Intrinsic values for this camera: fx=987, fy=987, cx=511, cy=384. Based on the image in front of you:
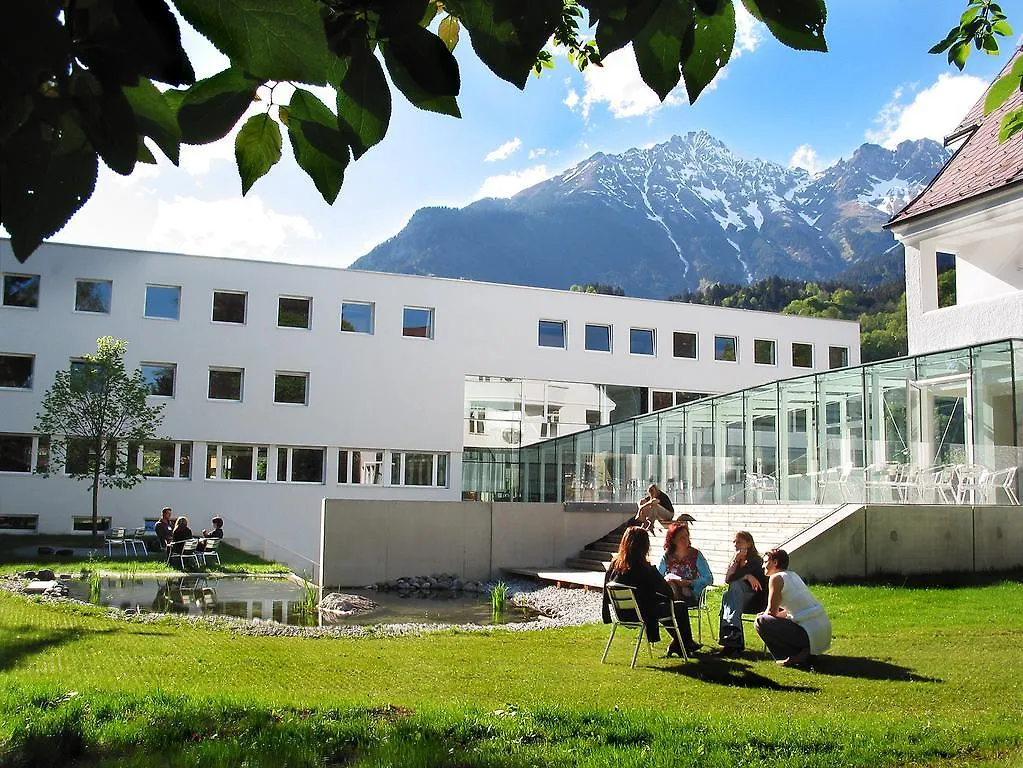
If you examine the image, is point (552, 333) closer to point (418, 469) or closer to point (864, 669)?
point (418, 469)

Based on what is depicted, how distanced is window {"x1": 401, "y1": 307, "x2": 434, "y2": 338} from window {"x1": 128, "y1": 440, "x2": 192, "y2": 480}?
27.2 feet

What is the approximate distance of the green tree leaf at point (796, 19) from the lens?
1129 mm

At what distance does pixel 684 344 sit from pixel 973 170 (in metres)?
19.5

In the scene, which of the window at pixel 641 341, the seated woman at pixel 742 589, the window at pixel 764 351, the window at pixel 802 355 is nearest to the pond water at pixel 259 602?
the seated woman at pixel 742 589

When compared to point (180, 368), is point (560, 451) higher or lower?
lower

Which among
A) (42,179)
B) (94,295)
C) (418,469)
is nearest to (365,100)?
(42,179)

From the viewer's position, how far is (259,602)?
16.0 m

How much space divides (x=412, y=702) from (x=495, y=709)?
0.71 metres

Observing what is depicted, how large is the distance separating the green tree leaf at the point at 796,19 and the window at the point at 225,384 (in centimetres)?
3303

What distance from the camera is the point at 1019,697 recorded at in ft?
24.5

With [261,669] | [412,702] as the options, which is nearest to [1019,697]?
[412,702]

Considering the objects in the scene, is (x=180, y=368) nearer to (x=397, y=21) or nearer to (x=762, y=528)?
(x=762, y=528)

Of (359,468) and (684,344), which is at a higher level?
(684,344)

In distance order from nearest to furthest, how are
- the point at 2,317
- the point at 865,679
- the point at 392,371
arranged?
the point at 865,679
the point at 2,317
the point at 392,371
